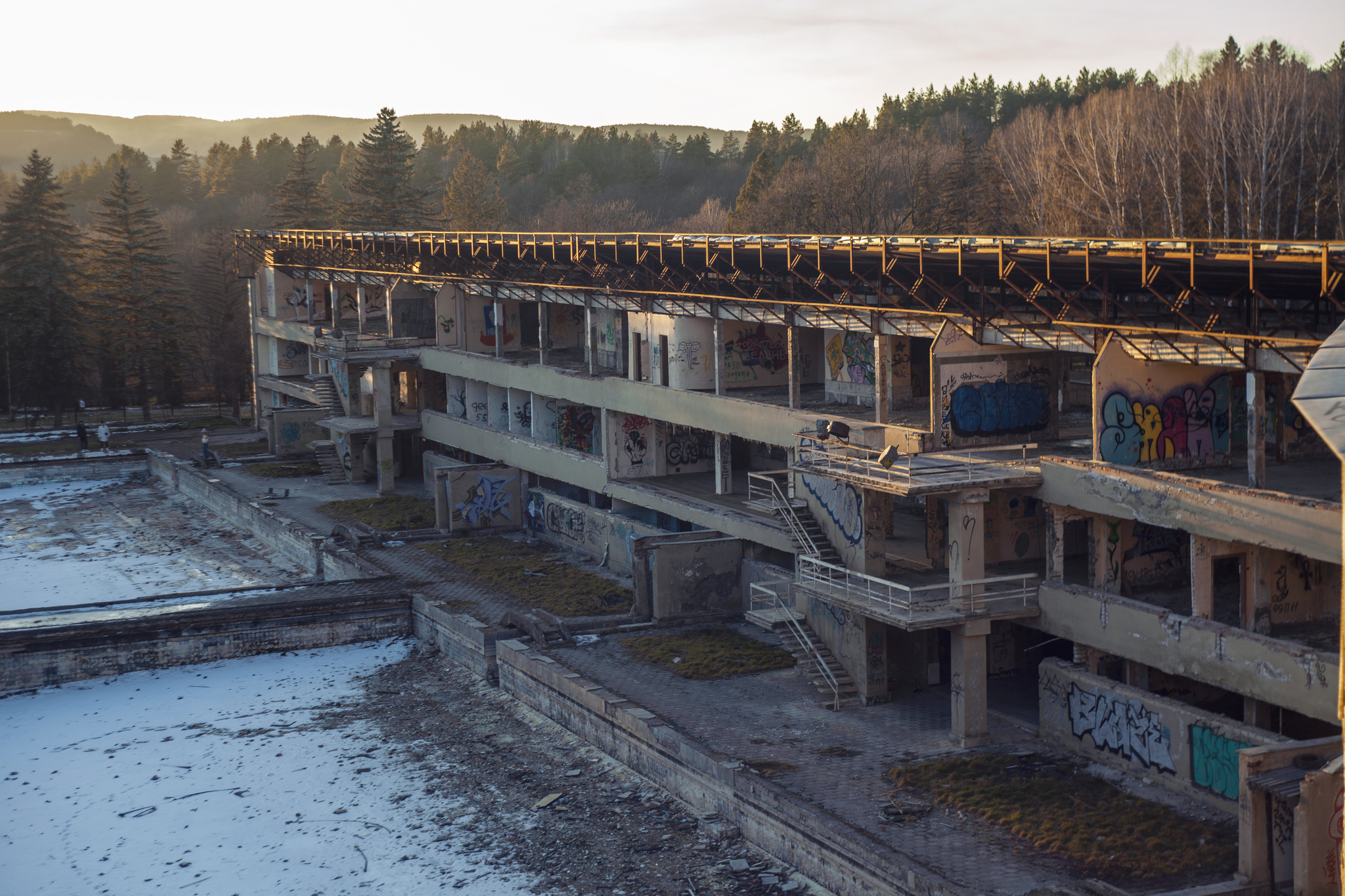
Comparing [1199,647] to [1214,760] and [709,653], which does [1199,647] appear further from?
[709,653]

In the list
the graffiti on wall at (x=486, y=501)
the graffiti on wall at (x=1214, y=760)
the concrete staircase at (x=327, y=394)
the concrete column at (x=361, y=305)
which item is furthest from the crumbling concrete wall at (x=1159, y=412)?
the concrete column at (x=361, y=305)

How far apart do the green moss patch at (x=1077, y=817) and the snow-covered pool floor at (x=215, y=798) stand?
319 inches

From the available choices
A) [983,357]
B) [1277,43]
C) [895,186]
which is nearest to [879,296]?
[983,357]

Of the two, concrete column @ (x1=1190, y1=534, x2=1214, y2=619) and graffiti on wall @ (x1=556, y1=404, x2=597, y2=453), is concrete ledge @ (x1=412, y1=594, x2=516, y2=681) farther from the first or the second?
concrete column @ (x1=1190, y1=534, x2=1214, y2=619)

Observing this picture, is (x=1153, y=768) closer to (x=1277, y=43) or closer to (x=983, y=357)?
(x=983, y=357)

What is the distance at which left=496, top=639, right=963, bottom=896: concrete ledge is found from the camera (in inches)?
770

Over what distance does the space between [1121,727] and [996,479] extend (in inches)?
219

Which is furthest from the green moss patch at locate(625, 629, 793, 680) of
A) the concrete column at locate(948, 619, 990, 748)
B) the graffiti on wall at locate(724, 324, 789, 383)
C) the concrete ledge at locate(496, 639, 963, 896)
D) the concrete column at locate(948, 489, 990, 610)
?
the graffiti on wall at locate(724, 324, 789, 383)

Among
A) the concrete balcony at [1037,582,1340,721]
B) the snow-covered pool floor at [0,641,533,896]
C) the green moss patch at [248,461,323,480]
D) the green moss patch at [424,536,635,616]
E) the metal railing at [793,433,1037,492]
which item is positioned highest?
the metal railing at [793,433,1037,492]

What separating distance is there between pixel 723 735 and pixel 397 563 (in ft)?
64.0

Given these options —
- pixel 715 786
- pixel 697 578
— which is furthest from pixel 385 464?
pixel 715 786

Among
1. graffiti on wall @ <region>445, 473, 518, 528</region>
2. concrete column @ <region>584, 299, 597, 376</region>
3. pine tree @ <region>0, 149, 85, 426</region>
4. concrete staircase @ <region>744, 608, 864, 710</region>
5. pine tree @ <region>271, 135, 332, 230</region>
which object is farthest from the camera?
pine tree @ <region>271, 135, 332, 230</region>

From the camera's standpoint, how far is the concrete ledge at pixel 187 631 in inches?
1302

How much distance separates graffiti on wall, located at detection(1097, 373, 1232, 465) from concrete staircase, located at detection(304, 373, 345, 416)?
40777mm
